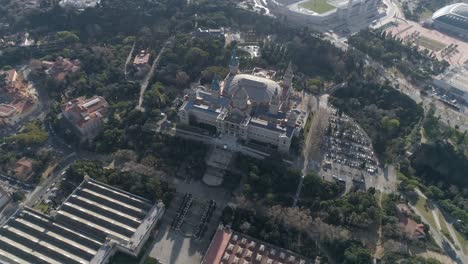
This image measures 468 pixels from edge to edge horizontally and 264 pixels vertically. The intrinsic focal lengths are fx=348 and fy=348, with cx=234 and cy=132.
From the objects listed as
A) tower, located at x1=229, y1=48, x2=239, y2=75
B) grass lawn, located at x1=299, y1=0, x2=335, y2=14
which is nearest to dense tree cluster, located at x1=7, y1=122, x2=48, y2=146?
tower, located at x1=229, y1=48, x2=239, y2=75

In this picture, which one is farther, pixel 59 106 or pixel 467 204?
pixel 59 106

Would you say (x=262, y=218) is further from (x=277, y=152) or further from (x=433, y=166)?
(x=433, y=166)

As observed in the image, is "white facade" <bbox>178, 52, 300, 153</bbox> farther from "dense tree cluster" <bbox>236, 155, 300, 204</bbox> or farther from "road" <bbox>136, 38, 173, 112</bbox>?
"road" <bbox>136, 38, 173, 112</bbox>

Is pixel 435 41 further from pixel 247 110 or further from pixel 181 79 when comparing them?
pixel 181 79

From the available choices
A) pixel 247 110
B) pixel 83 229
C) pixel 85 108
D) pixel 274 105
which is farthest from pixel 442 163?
pixel 85 108

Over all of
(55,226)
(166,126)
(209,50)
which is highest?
(209,50)

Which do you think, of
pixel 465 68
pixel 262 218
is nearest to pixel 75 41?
pixel 262 218
